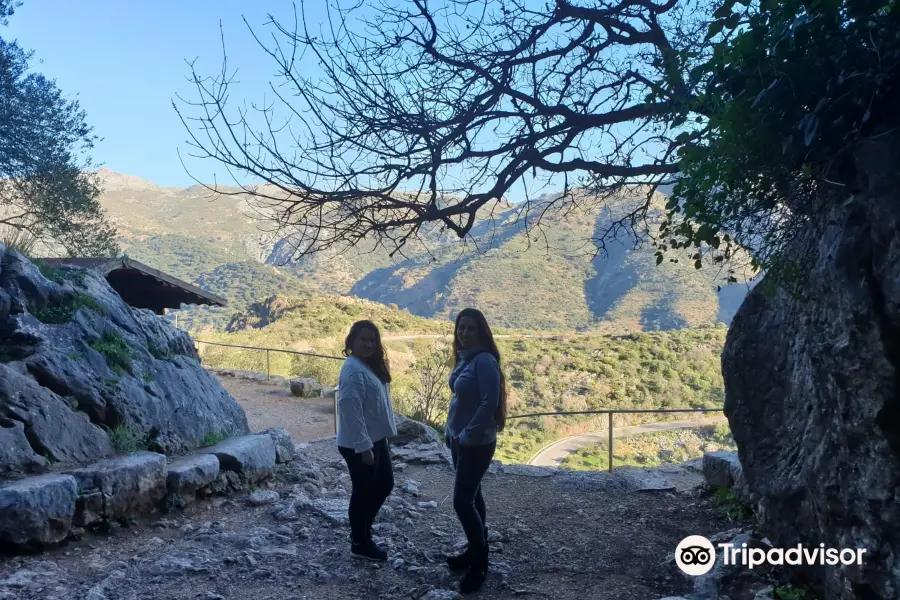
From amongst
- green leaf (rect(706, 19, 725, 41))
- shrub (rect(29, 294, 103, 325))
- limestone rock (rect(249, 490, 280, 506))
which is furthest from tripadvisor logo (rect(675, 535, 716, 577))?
shrub (rect(29, 294, 103, 325))

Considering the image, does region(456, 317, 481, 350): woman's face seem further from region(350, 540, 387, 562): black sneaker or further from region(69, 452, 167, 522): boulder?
region(69, 452, 167, 522): boulder

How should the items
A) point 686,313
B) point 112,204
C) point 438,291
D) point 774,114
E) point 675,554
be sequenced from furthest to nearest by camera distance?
1. point 112,204
2. point 438,291
3. point 686,313
4. point 675,554
5. point 774,114

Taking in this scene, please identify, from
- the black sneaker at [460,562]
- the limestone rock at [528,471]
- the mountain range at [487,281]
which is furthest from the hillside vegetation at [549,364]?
the black sneaker at [460,562]

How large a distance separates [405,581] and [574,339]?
1365 inches

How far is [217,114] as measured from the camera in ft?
17.0

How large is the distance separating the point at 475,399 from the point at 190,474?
3106 millimetres

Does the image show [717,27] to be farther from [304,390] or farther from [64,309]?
[304,390]

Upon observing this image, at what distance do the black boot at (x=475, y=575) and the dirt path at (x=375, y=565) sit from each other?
0.07 metres

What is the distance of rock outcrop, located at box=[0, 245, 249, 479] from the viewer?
5.16 metres

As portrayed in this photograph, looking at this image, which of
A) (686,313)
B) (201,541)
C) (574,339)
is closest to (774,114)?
(201,541)

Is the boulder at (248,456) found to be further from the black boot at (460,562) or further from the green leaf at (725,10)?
the green leaf at (725,10)

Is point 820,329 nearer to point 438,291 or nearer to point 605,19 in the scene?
point 605,19

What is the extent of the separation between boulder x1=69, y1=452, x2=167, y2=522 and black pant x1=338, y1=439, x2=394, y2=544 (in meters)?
1.90

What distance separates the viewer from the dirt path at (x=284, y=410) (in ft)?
38.8
